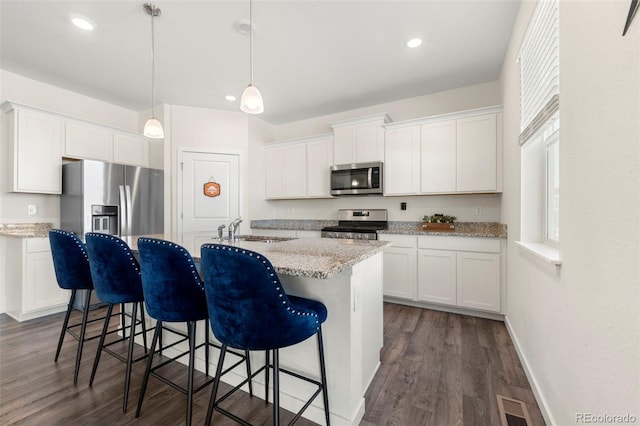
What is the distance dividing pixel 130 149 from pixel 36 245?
5.44ft

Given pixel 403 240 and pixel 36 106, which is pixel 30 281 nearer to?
pixel 36 106

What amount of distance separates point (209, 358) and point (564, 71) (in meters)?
2.61

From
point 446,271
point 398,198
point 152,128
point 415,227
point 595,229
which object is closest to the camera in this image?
point 595,229

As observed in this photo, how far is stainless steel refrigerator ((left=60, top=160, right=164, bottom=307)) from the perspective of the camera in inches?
124

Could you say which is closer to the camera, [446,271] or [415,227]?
[446,271]

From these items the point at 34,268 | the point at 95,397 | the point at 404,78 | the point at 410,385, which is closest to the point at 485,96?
the point at 404,78

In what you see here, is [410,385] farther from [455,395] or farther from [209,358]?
[209,358]

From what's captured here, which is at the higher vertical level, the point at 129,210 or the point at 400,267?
the point at 129,210

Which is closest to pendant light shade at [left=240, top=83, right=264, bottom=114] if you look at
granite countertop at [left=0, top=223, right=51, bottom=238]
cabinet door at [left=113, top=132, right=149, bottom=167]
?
granite countertop at [left=0, top=223, right=51, bottom=238]

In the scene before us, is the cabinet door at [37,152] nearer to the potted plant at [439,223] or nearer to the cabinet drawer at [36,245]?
the cabinet drawer at [36,245]

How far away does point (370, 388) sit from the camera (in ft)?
5.71

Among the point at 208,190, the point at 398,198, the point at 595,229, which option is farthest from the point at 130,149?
the point at 595,229

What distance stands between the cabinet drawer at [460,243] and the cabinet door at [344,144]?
→ 149 cm

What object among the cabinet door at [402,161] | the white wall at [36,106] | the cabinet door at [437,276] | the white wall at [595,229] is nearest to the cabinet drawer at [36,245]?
the white wall at [36,106]
